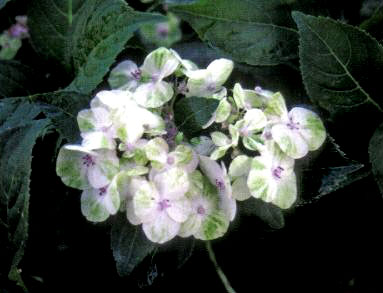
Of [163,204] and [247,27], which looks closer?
[163,204]

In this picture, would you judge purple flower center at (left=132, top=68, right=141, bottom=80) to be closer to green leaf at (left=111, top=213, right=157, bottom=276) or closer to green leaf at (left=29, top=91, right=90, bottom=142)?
green leaf at (left=29, top=91, right=90, bottom=142)

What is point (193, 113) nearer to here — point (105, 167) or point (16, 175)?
point (105, 167)

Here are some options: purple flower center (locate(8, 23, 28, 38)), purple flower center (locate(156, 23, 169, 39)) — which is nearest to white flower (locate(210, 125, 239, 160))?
purple flower center (locate(8, 23, 28, 38))

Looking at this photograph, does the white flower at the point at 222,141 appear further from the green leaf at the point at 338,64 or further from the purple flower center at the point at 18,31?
the purple flower center at the point at 18,31

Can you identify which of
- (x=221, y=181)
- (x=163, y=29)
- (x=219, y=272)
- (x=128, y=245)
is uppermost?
(x=221, y=181)

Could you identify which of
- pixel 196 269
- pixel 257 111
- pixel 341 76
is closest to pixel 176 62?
pixel 257 111

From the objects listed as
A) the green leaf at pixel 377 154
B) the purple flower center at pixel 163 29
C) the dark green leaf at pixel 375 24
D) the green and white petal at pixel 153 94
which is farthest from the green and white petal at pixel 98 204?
the purple flower center at pixel 163 29

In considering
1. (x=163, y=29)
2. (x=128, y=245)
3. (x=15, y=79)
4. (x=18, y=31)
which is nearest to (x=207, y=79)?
(x=128, y=245)

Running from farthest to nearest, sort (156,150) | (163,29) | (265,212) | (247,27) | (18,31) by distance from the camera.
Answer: (163,29) < (18,31) < (247,27) < (265,212) < (156,150)
